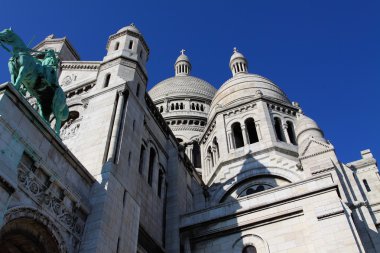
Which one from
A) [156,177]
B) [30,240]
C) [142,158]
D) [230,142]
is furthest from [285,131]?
[30,240]

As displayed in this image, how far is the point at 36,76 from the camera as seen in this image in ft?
49.3

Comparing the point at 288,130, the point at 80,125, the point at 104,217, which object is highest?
the point at 288,130

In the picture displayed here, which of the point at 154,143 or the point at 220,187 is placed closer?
the point at 154,143

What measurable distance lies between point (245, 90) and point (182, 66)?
89.4ft

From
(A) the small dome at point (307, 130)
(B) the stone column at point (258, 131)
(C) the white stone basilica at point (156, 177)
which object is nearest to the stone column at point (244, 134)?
(C) the white stone basilica at point (156, 177)

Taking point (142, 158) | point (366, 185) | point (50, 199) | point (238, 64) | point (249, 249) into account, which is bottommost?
point (50, 199)

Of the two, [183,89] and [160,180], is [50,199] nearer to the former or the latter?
[160,180]

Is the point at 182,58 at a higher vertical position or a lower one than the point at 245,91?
higher

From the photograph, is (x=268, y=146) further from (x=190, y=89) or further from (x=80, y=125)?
(x=190, y=89)

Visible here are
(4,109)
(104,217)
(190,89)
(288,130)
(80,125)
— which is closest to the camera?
(4,109)

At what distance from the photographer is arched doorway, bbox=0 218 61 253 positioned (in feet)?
38.9

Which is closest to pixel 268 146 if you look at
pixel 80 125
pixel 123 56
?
pixel 123 56

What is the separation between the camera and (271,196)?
19109 mm

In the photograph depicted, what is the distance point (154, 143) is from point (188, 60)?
1547 inches
